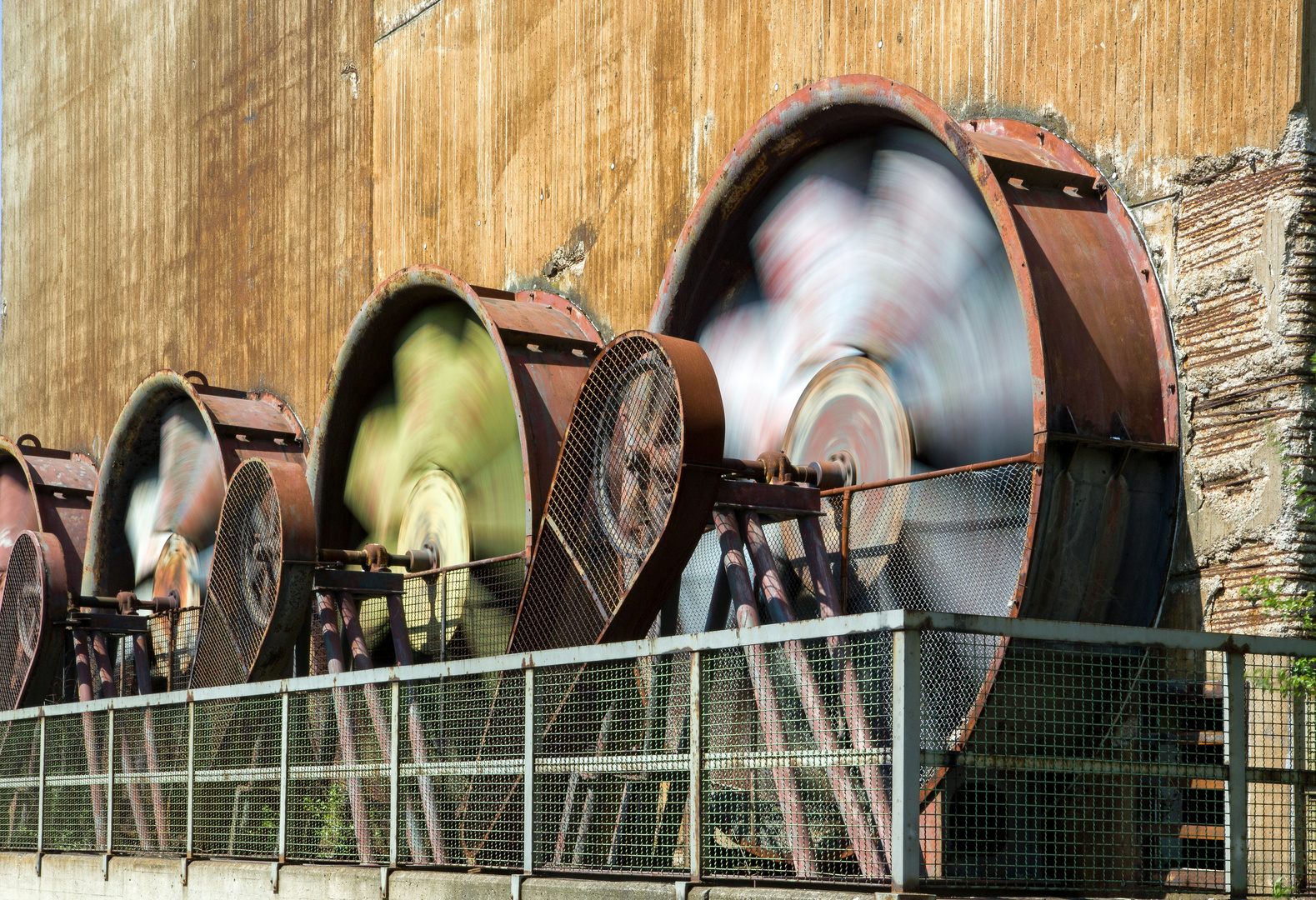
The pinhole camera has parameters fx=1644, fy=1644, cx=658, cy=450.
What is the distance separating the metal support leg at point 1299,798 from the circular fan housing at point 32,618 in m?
11.5

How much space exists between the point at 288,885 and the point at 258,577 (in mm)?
3389

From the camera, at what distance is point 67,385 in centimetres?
2214

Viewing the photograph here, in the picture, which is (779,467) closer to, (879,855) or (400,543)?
(879,855)

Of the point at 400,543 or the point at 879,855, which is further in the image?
the point at 400,543

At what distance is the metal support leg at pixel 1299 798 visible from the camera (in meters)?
6.06

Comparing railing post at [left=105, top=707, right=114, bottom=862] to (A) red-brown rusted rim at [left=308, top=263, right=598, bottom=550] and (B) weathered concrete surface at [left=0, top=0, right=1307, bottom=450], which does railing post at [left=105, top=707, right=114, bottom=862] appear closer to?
(A) red-brown rusted rim at [left=308, top=263, right=598, bottom=550]

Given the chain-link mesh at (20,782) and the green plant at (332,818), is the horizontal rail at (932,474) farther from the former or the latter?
the chain-link mesh at (20,782)

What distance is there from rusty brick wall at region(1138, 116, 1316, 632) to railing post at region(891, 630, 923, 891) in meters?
2.48

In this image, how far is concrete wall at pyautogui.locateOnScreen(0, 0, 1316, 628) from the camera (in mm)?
7254

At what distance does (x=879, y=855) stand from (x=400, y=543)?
319 inches

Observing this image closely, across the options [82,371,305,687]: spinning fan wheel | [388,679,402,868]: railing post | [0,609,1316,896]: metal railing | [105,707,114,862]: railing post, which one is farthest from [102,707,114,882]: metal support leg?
[82,371,305,687]: spinning fan wheel

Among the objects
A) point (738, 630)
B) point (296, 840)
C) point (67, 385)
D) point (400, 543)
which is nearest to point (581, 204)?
point (400, 543)

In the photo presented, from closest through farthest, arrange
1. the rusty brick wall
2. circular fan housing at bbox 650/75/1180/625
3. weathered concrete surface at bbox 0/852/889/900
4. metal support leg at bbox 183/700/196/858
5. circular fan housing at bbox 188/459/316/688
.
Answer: weathered concrete surface at bbox 0/852/889/900
the rusty brick wall
circular fan housing at bbox 650/75/1180/625
metal support leg at bbox 183/700/196/858
circular fan housing at bbox 188/459/316/688

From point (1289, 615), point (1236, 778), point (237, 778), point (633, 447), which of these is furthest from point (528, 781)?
point (1289, 615)
